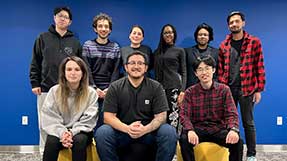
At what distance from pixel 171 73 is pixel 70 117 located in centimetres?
130

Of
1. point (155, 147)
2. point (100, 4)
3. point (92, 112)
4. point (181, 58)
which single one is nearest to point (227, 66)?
point (181, 58)

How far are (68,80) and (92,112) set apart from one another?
33 centimetres

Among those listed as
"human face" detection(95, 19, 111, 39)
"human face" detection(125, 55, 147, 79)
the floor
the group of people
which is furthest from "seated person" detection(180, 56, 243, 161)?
the floor

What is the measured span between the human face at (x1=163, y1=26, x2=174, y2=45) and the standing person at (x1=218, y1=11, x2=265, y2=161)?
62 centimetres

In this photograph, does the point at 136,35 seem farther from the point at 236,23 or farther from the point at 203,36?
the point at 236,23

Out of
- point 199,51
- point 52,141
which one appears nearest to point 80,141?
point 52,141

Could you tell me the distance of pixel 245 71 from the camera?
3186 millimetres

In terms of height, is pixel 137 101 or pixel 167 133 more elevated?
pixel 137 101

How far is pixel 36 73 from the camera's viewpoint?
338 centimetres

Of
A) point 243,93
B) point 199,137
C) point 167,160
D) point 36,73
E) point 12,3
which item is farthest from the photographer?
point 12,3

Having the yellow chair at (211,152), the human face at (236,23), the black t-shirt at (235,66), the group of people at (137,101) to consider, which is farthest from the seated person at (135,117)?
Result: the human face at (236,23)

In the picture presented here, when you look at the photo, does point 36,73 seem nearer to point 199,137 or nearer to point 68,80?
point 68,80

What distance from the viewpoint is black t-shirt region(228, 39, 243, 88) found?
322 centimetres

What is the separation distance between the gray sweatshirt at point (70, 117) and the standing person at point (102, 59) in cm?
61
